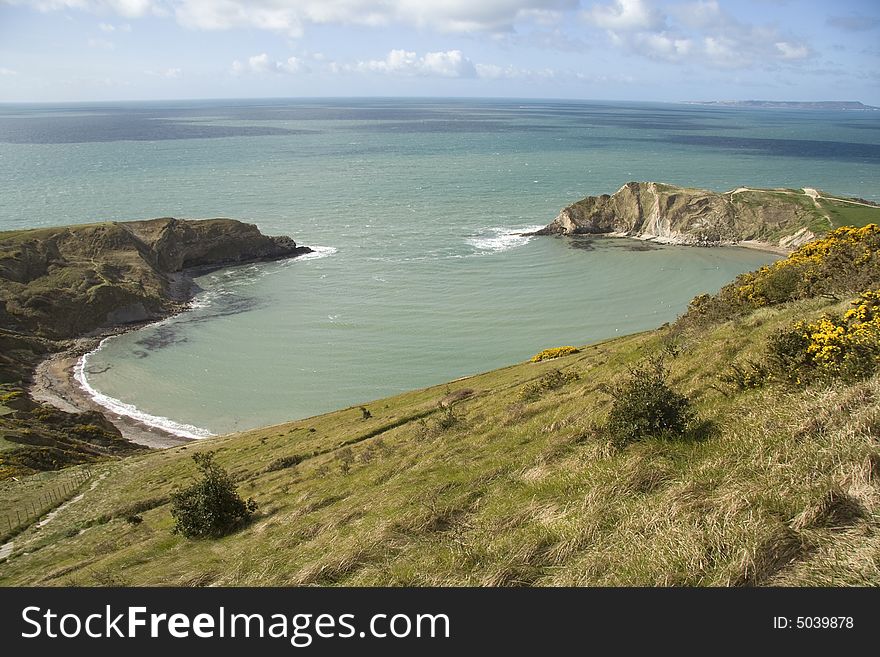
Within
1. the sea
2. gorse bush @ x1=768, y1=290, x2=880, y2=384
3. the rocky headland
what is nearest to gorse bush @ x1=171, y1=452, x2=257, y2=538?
gorse bush @ x1=768, y1=290, x2=880, y2=384

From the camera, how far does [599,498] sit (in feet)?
33.8

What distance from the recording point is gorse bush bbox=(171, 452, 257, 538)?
20.2 metres

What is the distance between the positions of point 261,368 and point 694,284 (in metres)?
67.2

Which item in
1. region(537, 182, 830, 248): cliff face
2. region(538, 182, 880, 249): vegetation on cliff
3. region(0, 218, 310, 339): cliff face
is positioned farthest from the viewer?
region(537, 182, 830, 248): cliff face

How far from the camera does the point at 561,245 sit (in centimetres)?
11006

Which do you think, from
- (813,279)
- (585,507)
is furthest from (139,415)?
(813,279)

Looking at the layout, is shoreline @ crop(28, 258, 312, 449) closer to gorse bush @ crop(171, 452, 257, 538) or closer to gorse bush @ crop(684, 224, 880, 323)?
gorse bush @ crop(171, 452, 257, 538)

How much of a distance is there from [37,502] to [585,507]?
34955mm

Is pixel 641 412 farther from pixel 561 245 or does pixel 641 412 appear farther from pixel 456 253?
pixel 561 245

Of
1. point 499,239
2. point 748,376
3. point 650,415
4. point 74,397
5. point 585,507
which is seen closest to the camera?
point 585,507

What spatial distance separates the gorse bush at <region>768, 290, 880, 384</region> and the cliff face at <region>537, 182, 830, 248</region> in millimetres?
105024

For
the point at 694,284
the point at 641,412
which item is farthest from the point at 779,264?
the point at 694,284

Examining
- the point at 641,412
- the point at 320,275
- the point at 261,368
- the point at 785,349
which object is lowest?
the point at 261,368

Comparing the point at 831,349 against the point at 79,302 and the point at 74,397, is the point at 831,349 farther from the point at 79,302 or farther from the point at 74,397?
the point at 79,302
